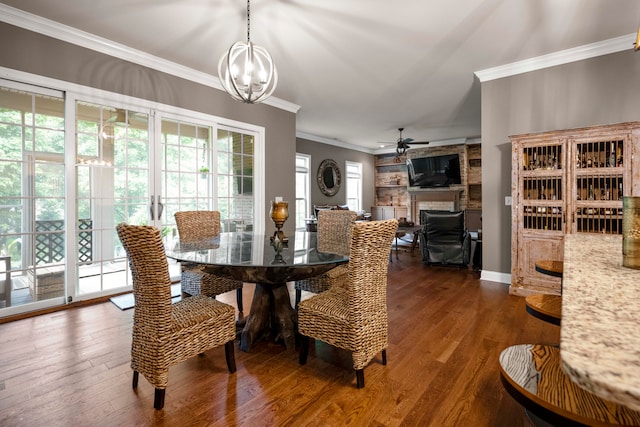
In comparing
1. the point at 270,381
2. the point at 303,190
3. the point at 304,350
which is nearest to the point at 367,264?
the point at 304,350

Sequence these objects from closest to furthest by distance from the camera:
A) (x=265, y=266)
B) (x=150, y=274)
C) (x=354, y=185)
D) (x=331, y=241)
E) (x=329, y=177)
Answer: (x=150, y=274) < (x=265, y=266) < (x=331, y=241) < (x=329, y=177) < (x=354, y=185)

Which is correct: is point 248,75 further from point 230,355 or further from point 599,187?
point 599,187

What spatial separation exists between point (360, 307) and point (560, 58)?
375cm

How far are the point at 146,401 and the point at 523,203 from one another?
151 inches

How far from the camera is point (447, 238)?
496 centimetres

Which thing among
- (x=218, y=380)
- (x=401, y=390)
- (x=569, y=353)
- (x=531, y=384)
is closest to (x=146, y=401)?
(x=218, y=380)

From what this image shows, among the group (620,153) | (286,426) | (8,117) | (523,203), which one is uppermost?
(8,117)

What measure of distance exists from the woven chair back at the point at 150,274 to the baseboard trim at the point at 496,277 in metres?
3.90

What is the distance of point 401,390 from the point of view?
1851 mm

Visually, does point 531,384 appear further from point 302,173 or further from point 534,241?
point 302,173

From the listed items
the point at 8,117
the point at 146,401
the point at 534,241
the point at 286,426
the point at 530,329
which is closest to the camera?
the point at 286,426

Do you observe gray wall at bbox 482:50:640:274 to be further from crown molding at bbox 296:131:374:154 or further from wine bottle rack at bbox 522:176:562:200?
crown molding at bbox 296:131:374:154

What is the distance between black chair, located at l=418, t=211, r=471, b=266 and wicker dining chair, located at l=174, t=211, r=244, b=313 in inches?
125

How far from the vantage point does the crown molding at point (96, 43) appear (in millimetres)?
2790
